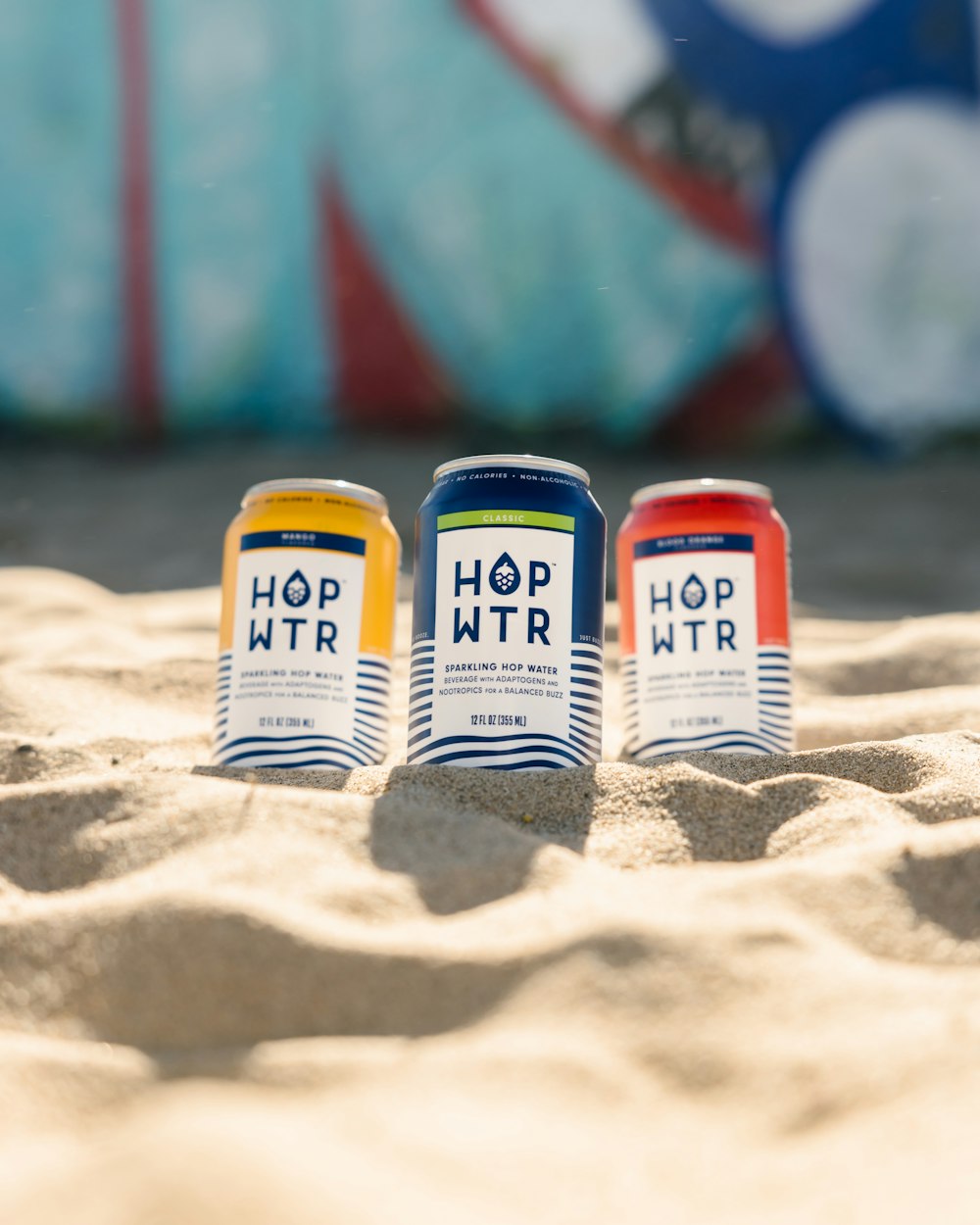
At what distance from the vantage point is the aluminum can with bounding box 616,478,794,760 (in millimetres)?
1418

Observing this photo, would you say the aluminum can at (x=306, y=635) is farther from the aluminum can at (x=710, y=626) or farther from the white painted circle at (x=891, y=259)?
the white painted circle at (x=891, y=259)

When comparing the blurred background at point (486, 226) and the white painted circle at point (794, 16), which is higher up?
the white painted circle at point (794, 16)

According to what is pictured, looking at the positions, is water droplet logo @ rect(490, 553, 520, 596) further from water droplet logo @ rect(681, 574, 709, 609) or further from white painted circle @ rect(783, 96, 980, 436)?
white painted circle @ rect(783, 96, 980, 436)

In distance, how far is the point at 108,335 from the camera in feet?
12.9

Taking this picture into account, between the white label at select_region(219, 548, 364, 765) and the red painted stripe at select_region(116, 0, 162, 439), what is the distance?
2.72 meters

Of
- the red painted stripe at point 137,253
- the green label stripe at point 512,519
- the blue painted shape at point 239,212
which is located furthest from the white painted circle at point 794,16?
the green label stripe at point 512,519

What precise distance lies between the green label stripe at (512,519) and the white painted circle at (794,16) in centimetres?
312

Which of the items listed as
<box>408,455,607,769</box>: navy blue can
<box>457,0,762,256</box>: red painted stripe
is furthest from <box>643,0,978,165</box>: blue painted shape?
<box>408,455,607,769</box>: navy blue can

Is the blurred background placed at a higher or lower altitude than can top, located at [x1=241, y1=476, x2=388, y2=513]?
higher

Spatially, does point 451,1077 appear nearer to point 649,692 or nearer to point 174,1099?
point 174,1099

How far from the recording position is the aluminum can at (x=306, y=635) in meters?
1.35

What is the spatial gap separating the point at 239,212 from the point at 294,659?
297 centimetres

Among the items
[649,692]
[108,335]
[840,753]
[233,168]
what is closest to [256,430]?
[108,335]

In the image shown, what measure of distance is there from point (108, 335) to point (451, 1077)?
356 cm
